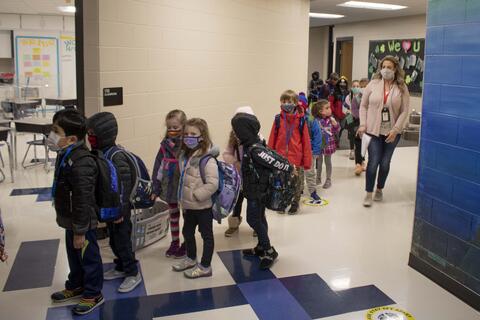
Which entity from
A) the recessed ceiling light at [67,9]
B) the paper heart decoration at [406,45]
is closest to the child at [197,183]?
the recessed ceiling light at [67,9]

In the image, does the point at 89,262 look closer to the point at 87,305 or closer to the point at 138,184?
the point at 87,305

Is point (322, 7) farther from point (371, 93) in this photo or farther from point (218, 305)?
point (218, 305)

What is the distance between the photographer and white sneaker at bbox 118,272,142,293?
9.90 ft

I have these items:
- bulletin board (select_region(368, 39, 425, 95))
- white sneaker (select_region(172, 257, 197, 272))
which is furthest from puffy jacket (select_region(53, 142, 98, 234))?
bulletin board (select_region(368, 39, 425, 95))

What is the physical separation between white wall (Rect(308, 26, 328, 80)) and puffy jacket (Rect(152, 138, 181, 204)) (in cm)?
1239

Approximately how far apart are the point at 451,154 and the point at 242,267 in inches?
60.8

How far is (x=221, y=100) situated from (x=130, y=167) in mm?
2611

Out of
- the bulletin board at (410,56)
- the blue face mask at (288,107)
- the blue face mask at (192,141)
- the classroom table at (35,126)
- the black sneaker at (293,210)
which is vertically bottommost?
the black sneaker at (293,210)

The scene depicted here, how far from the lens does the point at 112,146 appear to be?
9.73 ft

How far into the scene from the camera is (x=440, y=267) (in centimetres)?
315

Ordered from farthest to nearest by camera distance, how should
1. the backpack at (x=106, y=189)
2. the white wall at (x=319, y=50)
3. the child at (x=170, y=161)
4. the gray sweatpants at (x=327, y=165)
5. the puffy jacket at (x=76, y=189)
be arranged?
the white wall at (x=319, y=50)
the gray sweatpants at (x=327, y=165)
the child at (x=170, y=161)
the backpack at (x=106, y=189)
the puffy jacket at (x=76, y=189)

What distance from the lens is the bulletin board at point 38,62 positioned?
40.7ft

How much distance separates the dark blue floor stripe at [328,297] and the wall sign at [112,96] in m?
1.92

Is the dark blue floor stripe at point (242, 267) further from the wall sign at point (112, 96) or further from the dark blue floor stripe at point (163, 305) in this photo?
the wall sign at point (112, 96)
